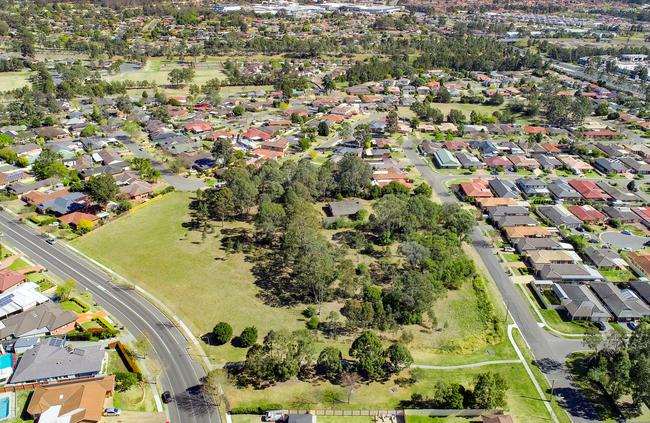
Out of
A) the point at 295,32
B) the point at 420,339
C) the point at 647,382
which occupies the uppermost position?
the point at 295,32

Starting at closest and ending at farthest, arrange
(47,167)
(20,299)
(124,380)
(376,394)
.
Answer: (124,380)
(376,394)
(20,299)
(47,167)

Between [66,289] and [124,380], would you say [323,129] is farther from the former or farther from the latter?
[124,380]

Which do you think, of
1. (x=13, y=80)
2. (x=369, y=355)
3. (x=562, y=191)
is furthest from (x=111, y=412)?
(x=13, y=80)

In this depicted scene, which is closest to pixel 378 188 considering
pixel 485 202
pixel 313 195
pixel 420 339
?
pixel 313 195

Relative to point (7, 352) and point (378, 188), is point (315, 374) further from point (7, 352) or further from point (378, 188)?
point (378, 188)

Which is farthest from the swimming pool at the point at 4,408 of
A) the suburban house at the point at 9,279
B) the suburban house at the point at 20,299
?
→ the suburban house at the point at 9,279

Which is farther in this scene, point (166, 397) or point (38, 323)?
point (38, 323)

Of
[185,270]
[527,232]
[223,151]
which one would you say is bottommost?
[527,232]

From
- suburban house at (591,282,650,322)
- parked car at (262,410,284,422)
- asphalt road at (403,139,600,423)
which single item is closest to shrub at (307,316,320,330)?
parked car at (262,410,284,422)
